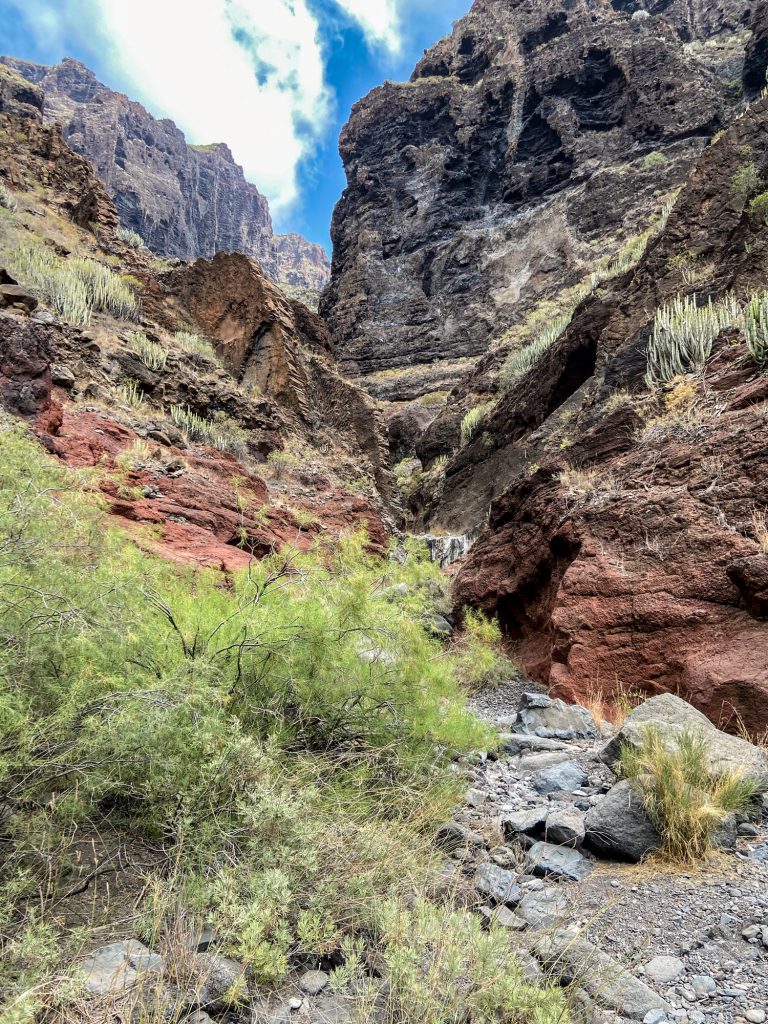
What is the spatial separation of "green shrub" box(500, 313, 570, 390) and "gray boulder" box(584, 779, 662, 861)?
1573cm

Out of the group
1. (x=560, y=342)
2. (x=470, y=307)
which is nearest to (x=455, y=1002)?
(x=560, y=342)

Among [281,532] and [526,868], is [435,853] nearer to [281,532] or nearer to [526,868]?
[526,868]

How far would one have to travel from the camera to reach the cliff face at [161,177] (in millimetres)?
88875

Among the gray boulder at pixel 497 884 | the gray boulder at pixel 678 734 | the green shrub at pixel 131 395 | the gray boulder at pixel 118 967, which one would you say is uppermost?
the green shrub at pixel 131 395

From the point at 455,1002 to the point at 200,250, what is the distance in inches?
4557

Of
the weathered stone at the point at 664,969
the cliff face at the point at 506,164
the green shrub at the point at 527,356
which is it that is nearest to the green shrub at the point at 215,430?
the green shrub at the point at 527,356

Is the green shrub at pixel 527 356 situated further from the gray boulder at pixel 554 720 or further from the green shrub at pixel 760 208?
→ the gray boulder at pixel 554 720

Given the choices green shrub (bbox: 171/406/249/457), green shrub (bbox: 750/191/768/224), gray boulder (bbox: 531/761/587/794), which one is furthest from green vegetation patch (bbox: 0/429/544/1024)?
green shrub (bbox: 750/191/768/224)

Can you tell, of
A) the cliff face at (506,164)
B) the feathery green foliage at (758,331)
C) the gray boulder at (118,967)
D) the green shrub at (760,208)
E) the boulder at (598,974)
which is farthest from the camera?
the cliff face at (506,164)

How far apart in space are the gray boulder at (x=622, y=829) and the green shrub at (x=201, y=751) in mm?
842

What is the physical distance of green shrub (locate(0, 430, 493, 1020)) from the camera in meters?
1.94

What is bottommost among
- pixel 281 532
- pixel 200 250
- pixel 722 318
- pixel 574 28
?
pixel 281 532

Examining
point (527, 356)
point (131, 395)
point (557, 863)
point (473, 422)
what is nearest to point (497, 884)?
point (557, 863)

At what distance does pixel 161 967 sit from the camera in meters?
1.67
